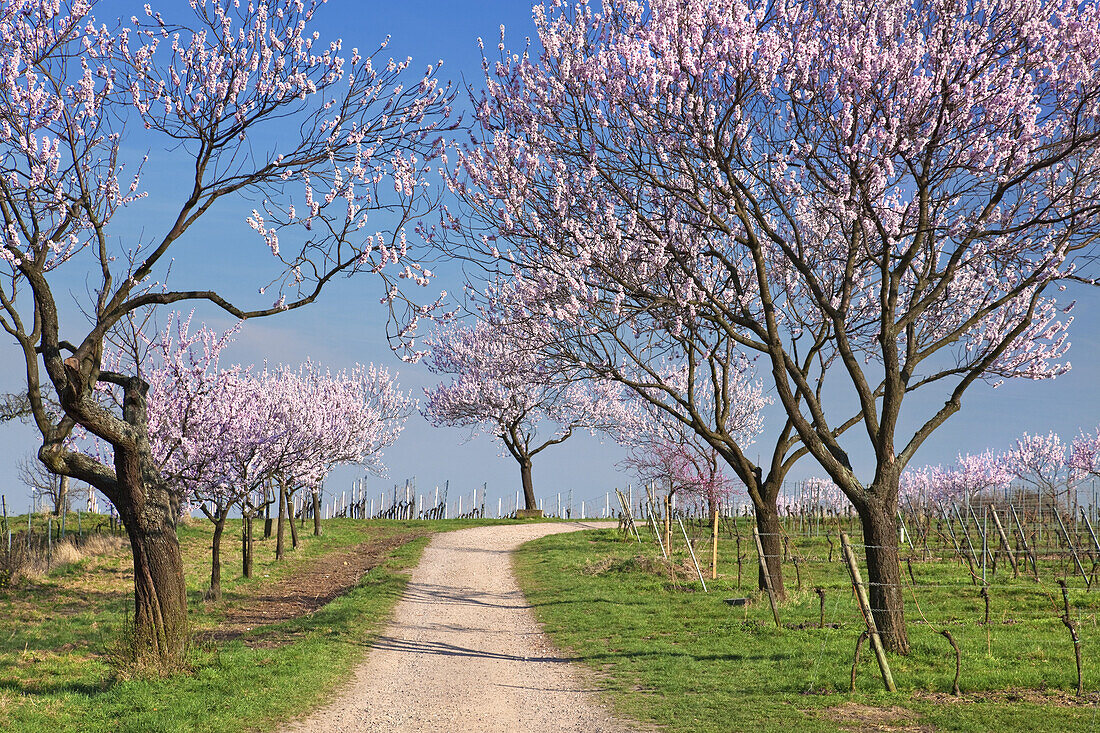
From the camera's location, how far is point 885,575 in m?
12.2

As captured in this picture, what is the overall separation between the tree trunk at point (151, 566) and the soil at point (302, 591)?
124cm

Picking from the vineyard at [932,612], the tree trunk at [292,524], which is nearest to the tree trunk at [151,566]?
the vineyard at [932,612]

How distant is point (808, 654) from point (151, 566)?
9550 mm

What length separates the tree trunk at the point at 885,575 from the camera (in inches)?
475

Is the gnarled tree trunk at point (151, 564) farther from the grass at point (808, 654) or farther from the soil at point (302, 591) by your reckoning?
the grass at point (808, 654)

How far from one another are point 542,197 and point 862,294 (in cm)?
827

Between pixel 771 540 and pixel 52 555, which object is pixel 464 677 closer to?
pixel 771 540

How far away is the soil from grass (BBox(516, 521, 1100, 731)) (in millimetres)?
5390

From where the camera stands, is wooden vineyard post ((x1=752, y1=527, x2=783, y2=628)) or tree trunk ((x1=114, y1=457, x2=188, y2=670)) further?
wooden vineyard post ((x1=752, y1=527, x2=783, y2=628))

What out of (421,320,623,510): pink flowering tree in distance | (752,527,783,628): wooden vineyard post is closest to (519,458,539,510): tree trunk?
(421,320,623,510): pink flowering tree in distance

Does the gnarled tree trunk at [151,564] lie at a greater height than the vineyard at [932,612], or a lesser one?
greater

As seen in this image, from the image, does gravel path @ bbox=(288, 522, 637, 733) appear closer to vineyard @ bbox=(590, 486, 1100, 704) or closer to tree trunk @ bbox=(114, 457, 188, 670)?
tree trunk @ bbox=(114, 457, 188, 670)

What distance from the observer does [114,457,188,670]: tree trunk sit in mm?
11172

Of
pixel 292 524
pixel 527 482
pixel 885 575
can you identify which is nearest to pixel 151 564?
pixel 885 575
